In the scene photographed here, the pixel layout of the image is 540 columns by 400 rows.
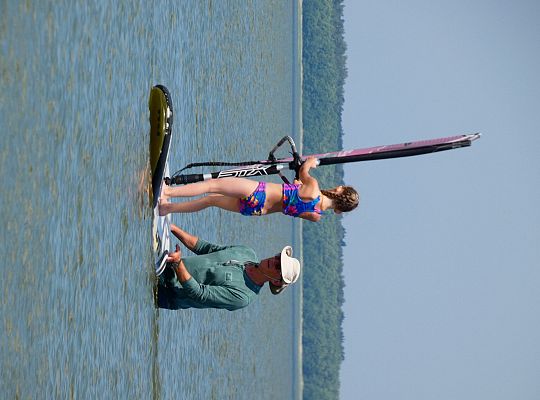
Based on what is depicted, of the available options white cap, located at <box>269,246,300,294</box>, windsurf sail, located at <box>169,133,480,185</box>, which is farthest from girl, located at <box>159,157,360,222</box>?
white cap, located at <box>269,246,300,294</box>

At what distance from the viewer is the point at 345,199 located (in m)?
12.9

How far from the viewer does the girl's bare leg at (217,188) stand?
12.6 meters

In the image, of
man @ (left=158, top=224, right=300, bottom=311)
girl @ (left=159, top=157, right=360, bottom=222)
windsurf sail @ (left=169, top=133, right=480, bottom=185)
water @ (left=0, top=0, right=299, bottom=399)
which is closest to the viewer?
water @ (left=0, top=0, right=299, bottom=399)

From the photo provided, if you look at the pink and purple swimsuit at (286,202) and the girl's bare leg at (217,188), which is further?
the pink and purple swimsuit at (286,202)

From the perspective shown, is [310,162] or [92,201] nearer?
[92,201]

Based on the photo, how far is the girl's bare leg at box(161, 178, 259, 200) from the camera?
1265 cm

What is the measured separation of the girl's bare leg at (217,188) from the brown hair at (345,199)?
0.87m

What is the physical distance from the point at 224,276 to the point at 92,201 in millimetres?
1903

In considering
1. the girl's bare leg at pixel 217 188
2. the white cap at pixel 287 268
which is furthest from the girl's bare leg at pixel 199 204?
the white cap at pixel 287 268

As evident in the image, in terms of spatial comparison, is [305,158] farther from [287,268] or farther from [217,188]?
[287,268]

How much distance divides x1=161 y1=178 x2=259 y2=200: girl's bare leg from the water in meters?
0.61

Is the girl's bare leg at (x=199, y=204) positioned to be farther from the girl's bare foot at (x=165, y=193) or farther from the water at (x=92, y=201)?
the water at (x=92, y=201)

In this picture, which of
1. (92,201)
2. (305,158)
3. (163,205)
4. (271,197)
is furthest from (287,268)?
(92,201)

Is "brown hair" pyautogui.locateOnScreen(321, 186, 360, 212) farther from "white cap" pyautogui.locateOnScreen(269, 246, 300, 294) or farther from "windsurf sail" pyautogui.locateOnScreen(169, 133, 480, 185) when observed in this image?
"white cap" pyautogui.locateOnScreen(269, 246, 300, 294)
